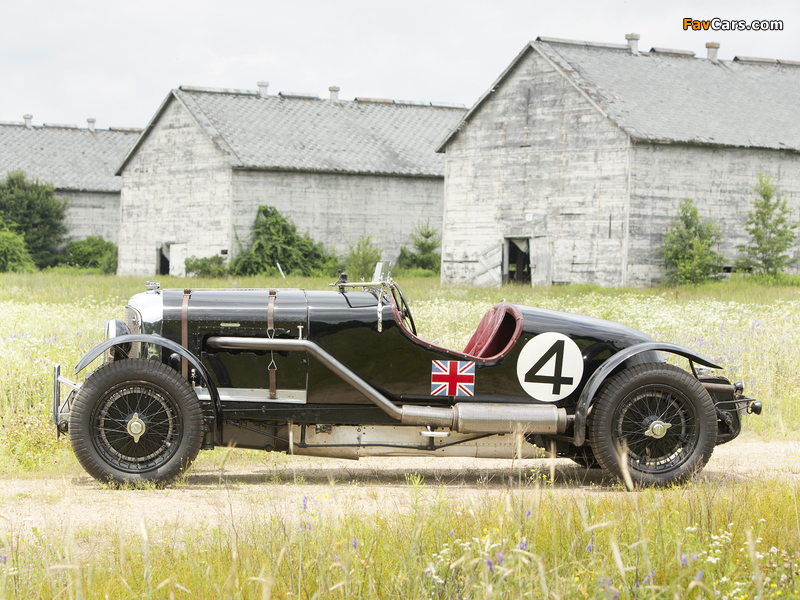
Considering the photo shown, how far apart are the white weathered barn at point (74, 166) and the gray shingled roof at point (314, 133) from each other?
34.3 feet

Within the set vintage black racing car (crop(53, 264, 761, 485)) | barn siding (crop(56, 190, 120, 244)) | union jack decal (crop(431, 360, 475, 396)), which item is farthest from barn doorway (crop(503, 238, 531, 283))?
barn siding (crop(56, 190, 120, 244))

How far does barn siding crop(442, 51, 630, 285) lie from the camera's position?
26.3 m

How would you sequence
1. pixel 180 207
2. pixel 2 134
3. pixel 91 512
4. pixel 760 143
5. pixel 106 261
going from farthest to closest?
pixel 2 134 → pixel 106 261 → pixel 180 207 → pixel 760 143 → pixel 91 512

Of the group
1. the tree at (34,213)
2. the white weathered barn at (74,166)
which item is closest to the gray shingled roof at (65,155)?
the white weathered barn at (74,166)

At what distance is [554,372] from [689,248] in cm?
2139

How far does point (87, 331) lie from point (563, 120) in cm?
1950

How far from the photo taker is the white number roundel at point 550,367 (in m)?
5.95

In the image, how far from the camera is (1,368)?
8.58 metres

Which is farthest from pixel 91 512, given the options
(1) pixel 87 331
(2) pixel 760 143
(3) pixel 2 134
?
(3) pixel 2 134

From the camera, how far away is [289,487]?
5.80 meters

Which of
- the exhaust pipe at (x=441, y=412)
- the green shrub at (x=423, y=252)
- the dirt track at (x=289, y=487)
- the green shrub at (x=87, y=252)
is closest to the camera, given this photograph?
the dirt track at (x=289, y=487)

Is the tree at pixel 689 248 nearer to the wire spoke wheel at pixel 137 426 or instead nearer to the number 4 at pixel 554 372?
the number 4 at pixel 554 372

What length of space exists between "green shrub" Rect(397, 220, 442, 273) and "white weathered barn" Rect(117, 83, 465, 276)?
1.26 ft

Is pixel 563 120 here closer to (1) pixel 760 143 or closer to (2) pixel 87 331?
(1) pixel 760 143
